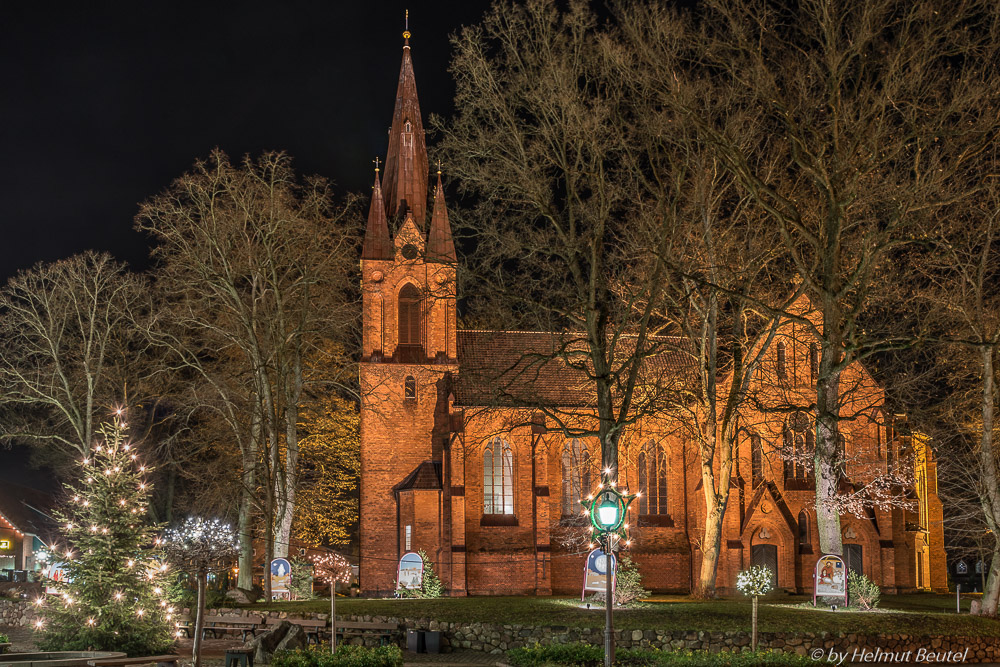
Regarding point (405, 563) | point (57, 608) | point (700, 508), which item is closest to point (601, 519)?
point (57, 608)

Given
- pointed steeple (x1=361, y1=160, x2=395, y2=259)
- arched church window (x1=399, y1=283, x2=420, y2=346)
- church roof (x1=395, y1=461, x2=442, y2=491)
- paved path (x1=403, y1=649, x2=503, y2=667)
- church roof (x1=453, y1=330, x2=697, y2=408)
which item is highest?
pointed steeple (x1=361, y1=160, x2=395, y2=259)

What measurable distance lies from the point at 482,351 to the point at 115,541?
25117 mm

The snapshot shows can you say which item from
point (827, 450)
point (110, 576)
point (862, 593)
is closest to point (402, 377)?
point (827, 450)

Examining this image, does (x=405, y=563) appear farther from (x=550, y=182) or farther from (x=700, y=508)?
(x=550, y=182)

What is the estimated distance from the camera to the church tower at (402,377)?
1501 inches

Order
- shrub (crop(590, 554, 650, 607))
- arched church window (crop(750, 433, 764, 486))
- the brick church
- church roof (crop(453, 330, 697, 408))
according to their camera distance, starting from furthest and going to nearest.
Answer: arched church window (crop(750, 433, 764, 486)), church roof (crop(453, 330, 697, 408)), the brick church, shrub (crop(590, 554, 650, 607))

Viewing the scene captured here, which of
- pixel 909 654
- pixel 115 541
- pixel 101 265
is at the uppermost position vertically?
pixel 101 265

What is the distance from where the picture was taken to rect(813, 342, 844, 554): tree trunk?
75.2ft

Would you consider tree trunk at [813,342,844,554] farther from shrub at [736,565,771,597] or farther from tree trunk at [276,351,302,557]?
tree trunk at [276,351,302,557]

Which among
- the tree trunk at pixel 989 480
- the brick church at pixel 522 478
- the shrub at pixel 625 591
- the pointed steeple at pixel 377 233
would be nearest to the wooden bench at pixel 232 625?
the shrub at pixel 625 591

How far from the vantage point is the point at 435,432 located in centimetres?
3984

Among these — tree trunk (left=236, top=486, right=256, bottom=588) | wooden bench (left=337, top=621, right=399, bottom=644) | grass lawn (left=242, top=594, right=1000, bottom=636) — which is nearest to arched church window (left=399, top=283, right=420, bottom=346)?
tree trunk (left=236, top=486, right=256, bottom=588)

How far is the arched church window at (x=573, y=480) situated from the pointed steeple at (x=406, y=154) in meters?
11.6

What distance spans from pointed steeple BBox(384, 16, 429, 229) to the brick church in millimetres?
488
